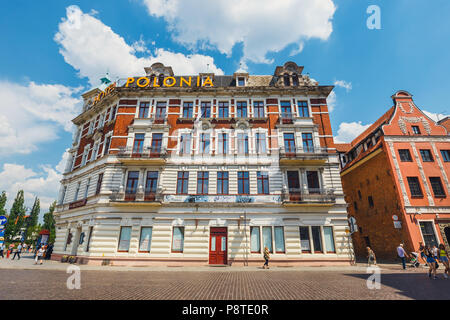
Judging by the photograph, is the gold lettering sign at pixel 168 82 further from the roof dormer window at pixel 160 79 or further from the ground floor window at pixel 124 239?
the ground floor window at pixel 124 239

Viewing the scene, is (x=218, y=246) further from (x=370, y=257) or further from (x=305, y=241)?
(x=370, y=257)

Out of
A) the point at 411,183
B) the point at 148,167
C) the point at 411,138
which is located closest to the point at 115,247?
the point at 148,167

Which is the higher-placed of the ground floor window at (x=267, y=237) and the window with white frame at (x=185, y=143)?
the window with white frame at (x=185, y=143)

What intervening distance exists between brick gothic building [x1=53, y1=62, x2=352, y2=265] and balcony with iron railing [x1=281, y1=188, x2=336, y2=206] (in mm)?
98

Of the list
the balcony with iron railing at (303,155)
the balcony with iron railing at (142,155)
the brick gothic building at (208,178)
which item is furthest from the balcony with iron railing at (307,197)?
the balcony with iron railing at (142,155)

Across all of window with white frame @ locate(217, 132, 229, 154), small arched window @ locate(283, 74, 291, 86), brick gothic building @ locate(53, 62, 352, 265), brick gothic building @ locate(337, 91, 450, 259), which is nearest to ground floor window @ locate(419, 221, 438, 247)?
brick gothic building @ locate(337, 91, 450, 259)

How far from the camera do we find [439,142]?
24250mm

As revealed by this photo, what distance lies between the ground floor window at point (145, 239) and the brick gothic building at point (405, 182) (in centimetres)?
2445

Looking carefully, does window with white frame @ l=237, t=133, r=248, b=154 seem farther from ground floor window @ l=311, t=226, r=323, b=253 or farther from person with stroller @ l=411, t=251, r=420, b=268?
person with stroller @ l=411, t=251, r=420, b=268

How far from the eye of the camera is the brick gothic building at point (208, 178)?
20328 mm

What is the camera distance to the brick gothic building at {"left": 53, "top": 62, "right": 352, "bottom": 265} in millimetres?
20328

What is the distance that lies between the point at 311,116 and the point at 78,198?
29.3m

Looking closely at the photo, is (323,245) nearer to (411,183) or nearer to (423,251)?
(423,251)
